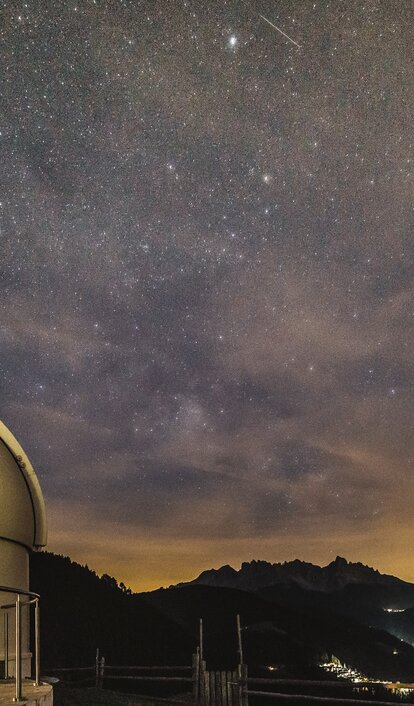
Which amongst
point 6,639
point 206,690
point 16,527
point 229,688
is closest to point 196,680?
point 206,690

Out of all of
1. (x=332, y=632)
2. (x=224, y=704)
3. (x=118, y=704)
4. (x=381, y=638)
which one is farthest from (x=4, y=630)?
(x=381, y=638)

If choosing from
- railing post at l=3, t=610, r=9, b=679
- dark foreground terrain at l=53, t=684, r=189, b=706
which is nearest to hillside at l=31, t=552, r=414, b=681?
dark foreground terrain at l=53, t=684, r=189, b=706

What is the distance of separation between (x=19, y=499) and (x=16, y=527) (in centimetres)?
37

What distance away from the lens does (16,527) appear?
8938mm

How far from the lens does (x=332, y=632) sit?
130 meters

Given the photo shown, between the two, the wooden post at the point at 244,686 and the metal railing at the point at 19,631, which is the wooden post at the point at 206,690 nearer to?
the wooden post at the point at 244,686

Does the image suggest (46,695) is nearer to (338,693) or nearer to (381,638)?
(338,693)

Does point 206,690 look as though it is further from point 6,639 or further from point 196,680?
point 6,639

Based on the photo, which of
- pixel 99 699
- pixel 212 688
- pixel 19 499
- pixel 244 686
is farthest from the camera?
pixel 99 699

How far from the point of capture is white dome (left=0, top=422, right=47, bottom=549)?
877 centimetres

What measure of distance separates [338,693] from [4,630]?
60.6 m

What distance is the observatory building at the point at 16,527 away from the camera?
8.40 metres

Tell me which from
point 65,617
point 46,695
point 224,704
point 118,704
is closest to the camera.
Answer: point 46,695

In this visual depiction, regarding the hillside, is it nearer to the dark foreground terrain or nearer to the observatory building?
the dark foreground terrain
